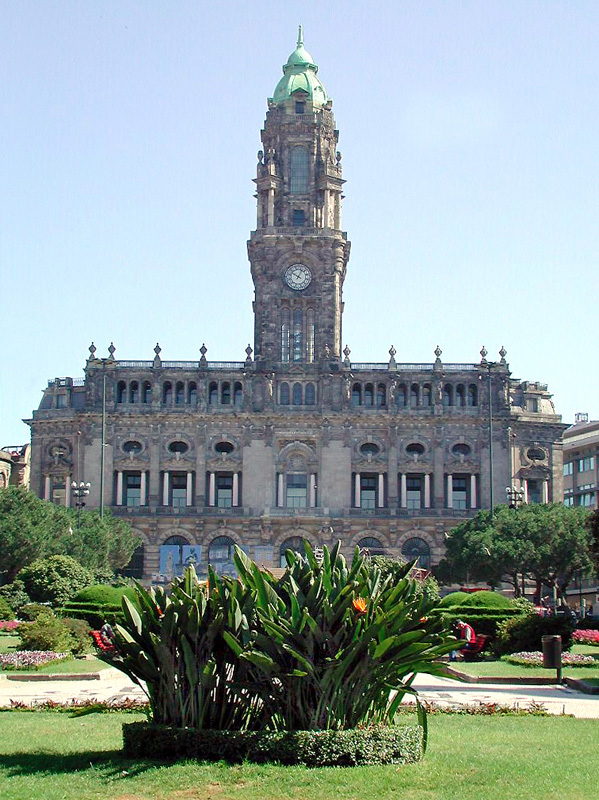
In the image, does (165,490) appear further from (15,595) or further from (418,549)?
(15,595)

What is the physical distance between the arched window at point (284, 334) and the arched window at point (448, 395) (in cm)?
1367

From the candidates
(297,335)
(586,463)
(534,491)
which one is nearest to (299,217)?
(297,335)

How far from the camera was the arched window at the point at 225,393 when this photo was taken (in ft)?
335

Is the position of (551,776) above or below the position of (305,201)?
below

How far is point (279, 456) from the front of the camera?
101375 millimetres

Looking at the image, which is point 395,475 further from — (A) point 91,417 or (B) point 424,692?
(B) point 424,692

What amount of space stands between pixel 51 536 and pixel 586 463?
226 feet

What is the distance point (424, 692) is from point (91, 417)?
239 ft

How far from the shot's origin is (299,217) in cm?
10644

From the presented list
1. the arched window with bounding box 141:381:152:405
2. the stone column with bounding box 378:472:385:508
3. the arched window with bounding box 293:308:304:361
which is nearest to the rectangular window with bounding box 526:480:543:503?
the stone column with bounding box 378:472:385:508

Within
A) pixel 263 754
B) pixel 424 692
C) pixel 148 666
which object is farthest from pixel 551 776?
pixel 424 692

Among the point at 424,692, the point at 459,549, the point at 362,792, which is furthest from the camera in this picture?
the point at 459,549

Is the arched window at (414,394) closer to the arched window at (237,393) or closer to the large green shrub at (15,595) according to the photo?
the arched window at (237,393)

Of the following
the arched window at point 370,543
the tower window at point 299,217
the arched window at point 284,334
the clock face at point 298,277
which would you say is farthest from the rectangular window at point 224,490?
the tower window at point 299,217
